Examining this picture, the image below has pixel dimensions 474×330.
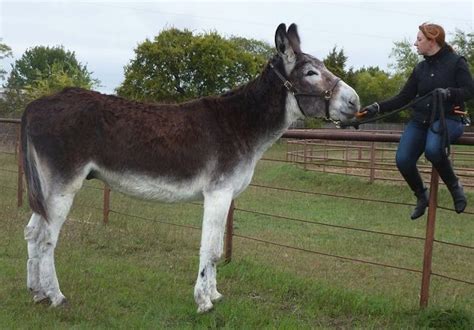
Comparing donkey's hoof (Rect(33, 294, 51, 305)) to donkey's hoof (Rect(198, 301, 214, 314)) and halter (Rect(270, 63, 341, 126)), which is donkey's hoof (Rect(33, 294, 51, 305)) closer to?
donkey's hoof (Rect(198, 301, 214, 314))

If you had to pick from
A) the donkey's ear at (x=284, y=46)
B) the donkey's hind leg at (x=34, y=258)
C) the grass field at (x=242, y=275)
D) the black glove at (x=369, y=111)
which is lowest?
the grass field at (x=242, y=275)

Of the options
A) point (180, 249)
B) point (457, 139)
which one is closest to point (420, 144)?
point (457, 139)

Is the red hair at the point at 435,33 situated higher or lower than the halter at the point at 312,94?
higher

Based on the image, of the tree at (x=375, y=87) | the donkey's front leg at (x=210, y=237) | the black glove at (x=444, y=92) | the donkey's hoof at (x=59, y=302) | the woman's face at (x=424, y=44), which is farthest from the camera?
the tree at (x=375, y=87)

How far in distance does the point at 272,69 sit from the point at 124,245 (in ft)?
11.4

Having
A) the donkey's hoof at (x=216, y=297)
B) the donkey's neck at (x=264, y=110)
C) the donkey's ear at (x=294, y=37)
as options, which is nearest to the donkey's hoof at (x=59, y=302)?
the donkey's hoof at (x=216, y=297)

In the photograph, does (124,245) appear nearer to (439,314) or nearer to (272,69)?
(272,69)

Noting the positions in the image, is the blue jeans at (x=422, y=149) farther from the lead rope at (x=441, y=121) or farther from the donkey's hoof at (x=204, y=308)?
the donkey's hoof at (x=204, y=308)

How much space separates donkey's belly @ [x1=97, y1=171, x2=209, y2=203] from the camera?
179 inches

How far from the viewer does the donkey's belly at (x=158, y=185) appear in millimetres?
4543

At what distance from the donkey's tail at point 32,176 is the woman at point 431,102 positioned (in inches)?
107

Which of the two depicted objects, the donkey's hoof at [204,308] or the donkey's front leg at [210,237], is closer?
the donkey's front leg at [210,237]

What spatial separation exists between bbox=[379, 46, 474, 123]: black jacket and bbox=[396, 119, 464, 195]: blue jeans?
89 millimetres

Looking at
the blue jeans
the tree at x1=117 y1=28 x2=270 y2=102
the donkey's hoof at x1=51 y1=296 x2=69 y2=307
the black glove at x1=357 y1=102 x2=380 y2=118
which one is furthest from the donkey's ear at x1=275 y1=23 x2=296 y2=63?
the tree at x1=117 y1=28 x2=270 y2=102
